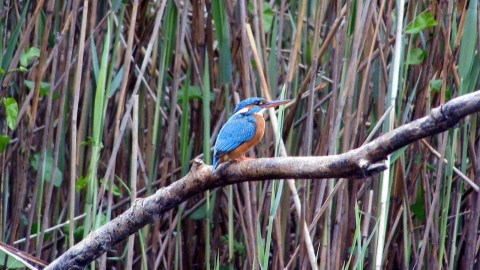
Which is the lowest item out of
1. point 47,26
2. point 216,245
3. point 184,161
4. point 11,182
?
point 216,245

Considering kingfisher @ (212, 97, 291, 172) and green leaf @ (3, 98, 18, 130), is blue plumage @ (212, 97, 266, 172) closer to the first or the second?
kingfisher @ (212, 97, 291, 172)

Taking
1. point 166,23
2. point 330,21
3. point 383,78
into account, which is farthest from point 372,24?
point 166,23

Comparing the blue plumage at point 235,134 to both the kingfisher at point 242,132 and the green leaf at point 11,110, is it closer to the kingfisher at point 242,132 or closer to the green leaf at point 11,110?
the kingfisher at point 242,132

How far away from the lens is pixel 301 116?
3.44m

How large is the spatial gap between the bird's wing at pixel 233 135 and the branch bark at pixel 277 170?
13.6 inches

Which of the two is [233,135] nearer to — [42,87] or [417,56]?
[417,56]

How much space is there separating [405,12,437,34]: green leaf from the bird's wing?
77cm

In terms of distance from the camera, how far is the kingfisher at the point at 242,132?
239 centimetres

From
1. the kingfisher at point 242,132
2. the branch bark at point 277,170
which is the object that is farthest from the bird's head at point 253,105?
the branch bark at point 277,170

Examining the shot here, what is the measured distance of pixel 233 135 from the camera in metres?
2.53

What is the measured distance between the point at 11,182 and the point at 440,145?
2.27m

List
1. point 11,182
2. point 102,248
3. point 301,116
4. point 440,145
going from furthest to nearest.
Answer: point 11,182, point 301,116, point 440,145, point 102,248

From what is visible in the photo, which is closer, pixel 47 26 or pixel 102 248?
pixel 102 248

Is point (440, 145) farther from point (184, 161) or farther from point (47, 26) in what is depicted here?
point (47, 26)
